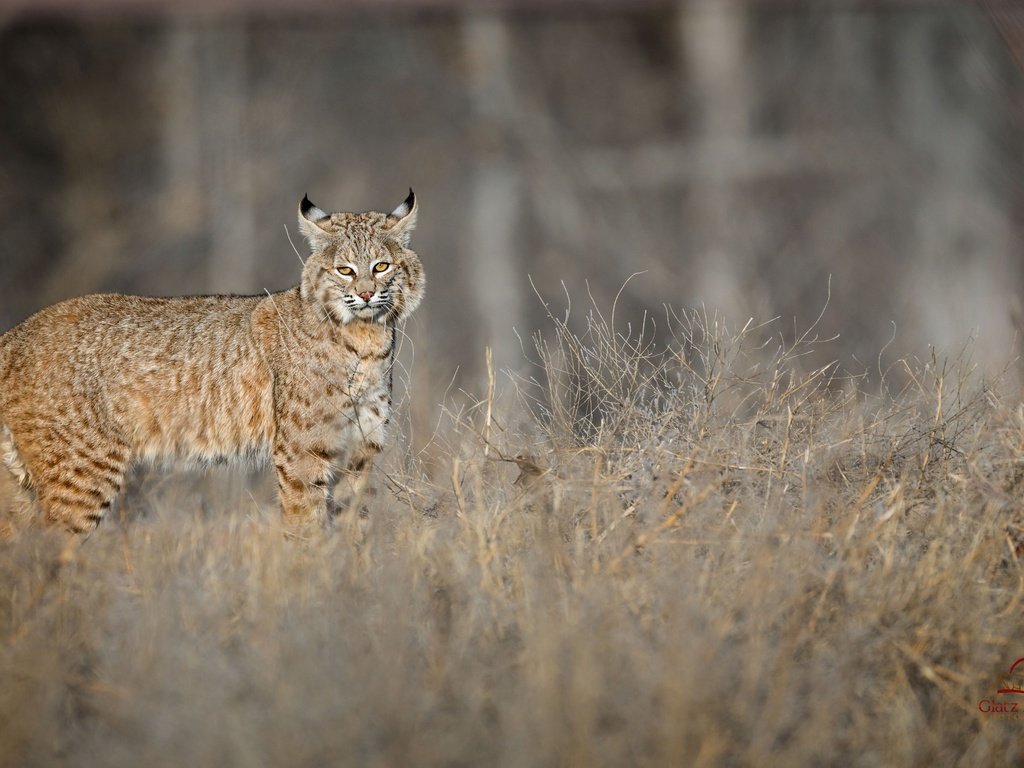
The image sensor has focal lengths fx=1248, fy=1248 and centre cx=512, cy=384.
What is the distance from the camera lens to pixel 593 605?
3781mm

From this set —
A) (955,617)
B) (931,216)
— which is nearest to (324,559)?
(955,617)

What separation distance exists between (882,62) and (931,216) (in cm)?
237

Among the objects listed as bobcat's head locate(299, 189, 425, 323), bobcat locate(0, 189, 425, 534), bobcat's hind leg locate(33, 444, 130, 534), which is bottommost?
bobcat's hind leg locate(33, 444, 130, 534)

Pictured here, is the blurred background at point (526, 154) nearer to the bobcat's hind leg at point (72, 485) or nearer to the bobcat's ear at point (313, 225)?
the bobcat's ear at point (313, 225)

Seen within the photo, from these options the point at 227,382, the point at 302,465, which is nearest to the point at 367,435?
the point at 302,465

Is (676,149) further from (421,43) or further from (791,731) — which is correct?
(791,731)

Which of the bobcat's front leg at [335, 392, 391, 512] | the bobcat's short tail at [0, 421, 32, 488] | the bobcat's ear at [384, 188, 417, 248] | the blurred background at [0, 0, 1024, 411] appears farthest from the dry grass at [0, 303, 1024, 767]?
the blurred background at [0, 0, 1024, 411]

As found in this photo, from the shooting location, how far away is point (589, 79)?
1811cm

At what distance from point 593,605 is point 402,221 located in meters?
3.14

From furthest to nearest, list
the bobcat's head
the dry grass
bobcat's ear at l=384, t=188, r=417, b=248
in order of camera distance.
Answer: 1. bobcat's ear at l=384, t=188, r=417, b=248
2. the bobcat's head
3. the dry grass

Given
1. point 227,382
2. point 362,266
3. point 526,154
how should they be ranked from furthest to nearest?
point 526,154 → point 227,382 → point 362,266

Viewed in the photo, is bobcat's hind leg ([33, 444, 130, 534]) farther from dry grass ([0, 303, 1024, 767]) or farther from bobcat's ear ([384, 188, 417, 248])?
bobcat's ear ([384, 188, 417, 248])

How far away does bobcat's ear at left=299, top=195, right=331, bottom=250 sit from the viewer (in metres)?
6.30

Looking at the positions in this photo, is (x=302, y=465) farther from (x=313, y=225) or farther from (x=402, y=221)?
(x=402, y=221)
